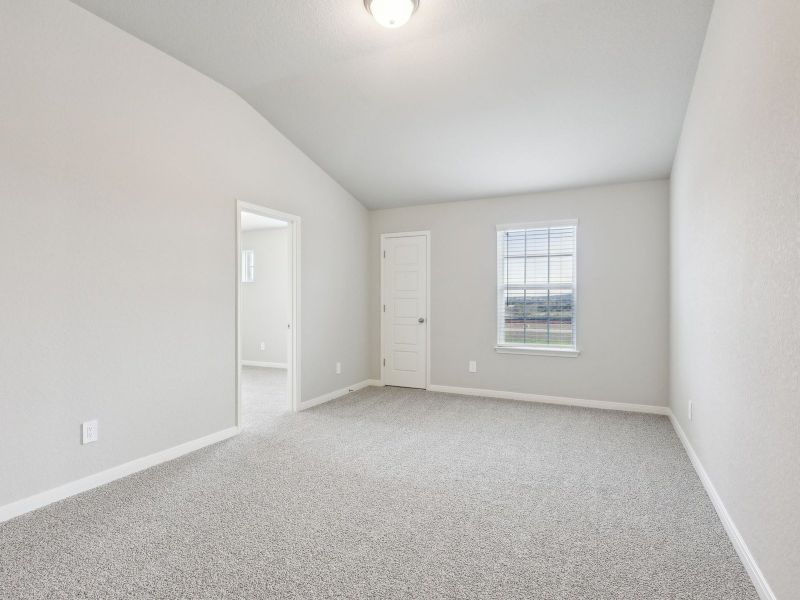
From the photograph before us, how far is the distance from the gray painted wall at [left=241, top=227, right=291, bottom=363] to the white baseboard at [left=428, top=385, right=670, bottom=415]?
3123mm

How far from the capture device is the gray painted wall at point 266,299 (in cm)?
748

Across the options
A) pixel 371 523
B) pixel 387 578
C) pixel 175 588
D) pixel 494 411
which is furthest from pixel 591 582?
pixel 494 411

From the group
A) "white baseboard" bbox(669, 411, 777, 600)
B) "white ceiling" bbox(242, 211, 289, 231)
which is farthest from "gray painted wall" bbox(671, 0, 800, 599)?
"white ceiling" bbox(242, 211, 289, 231)

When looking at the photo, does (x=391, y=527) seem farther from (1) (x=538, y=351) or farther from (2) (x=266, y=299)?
(2) (x=266, y=299)

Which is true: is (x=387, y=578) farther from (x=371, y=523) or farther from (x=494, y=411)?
(x=494, y=411)

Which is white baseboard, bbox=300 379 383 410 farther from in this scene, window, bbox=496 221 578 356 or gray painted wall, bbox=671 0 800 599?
gray painted wall, bbox=671 0 800 599

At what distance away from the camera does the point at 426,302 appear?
5.57 m

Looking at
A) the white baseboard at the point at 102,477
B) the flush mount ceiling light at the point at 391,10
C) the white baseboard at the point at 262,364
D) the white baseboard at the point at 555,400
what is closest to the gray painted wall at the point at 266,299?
the white baseboard at the point at 262,364

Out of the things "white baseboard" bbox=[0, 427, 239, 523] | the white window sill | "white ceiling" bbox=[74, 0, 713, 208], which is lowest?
"white baseboard" bbox=[0, 427, 239, 523]

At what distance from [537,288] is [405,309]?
5.35 feet

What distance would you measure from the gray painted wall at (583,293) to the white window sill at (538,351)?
0.19ft

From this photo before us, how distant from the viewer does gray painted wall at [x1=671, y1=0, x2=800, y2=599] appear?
1.51 m

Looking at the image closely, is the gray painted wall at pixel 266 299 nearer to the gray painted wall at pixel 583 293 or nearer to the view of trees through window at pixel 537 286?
the gray painted wall at pixel 583 293

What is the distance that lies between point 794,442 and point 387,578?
155 cm
